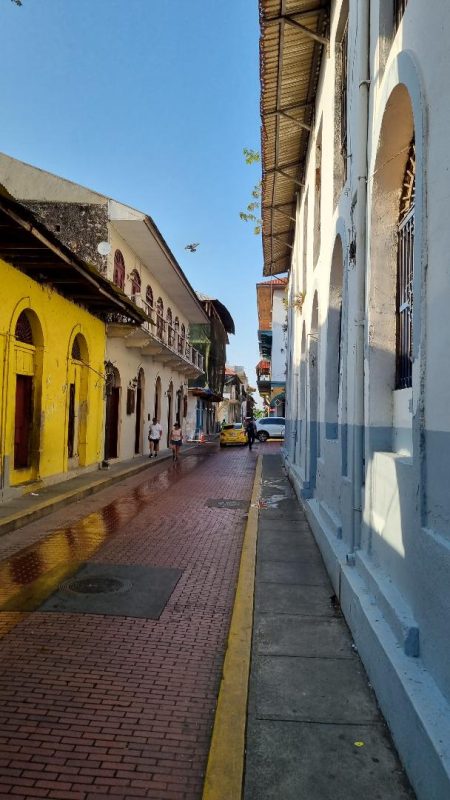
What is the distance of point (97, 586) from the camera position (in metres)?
6.32

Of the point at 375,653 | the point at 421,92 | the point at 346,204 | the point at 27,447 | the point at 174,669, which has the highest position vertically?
the point at 346,204

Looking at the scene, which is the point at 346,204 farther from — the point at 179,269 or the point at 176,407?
the point at 176,407

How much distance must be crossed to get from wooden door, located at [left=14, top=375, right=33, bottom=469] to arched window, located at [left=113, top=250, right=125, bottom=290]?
6563 millimetres

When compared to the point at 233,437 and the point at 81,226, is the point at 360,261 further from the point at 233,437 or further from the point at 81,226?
the point at 233,437

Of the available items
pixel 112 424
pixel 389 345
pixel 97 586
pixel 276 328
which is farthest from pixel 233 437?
pixel 389 345

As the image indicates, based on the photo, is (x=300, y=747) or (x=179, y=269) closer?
(x=300, y=747)

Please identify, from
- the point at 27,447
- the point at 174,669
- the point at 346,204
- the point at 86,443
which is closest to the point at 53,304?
the point at 27,447

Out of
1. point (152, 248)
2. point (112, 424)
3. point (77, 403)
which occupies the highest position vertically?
point (152, 248)

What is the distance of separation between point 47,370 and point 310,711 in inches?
410

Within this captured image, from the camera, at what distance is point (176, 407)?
1184 inches

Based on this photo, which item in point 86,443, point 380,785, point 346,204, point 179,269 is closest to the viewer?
point 380,785

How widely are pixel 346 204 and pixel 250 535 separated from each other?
485cm

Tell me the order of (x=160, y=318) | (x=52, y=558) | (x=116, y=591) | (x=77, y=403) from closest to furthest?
(x=116, y=591) → (x=52, y=558) → (x=77, y=403) → (x=160, y=318)

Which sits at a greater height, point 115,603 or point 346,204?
point 346,204
